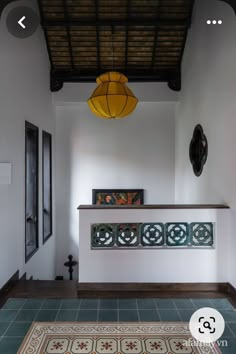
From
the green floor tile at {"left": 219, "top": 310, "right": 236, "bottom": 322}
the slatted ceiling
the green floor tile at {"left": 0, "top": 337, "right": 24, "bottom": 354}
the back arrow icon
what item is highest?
the slatted ceiling

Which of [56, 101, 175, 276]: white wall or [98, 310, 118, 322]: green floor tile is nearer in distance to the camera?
[98, 310, 118, 322]: green floor tile

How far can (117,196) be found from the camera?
6723mm

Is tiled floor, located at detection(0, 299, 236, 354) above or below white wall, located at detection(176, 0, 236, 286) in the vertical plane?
below

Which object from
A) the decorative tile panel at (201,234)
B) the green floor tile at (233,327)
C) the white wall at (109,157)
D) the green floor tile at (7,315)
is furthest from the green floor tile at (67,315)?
the white wall at (109,157)

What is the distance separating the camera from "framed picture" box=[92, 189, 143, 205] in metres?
6.71

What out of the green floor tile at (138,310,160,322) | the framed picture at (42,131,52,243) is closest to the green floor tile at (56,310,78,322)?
the green floor tile at (138,310,160,322)

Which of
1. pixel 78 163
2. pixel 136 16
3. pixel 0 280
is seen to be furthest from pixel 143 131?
pixel 0 280

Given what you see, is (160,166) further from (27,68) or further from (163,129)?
(27,68)

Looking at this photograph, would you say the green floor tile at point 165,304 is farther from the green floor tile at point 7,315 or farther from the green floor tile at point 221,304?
the green floor tile at point 7,315

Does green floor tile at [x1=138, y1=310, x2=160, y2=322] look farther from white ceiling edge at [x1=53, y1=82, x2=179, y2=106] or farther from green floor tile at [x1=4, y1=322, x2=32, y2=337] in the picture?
white ceiling edge at [x1=53, y1=82, x2=179, y2=106]

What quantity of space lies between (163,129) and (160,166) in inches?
33.5

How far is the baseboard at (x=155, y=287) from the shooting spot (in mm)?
3320

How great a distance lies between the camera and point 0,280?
129 inches

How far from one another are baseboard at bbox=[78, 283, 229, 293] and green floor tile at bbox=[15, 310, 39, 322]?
601 millimetres
